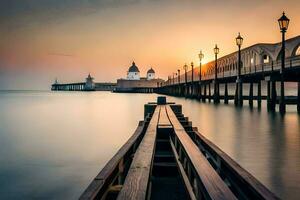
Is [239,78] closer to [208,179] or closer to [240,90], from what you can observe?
[240,90]

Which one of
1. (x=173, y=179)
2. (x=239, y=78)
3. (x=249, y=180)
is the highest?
(x=239, y=78)

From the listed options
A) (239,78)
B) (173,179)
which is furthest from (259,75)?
(173,179)

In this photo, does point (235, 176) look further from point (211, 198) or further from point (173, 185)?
point (211, 198)

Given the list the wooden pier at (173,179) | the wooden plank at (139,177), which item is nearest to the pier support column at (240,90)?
the wooden pier at (173,179)

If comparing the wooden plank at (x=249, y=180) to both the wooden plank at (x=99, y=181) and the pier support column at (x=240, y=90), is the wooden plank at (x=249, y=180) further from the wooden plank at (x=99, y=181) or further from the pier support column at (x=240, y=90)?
the pier support column at (x=240, y=90)

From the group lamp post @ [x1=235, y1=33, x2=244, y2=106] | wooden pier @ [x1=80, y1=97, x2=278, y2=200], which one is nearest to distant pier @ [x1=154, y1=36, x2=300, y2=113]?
lamp post @ [x1=235, y1=33, x2=244, y2=106]

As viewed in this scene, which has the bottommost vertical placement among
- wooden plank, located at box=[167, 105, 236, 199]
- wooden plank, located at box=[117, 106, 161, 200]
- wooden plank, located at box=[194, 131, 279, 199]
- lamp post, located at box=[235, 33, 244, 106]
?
wooden plank, located at box=[194, 131, 279, 199]

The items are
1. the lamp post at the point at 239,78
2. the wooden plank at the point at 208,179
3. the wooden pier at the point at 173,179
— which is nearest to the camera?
the wooden plank at the point at 208,179

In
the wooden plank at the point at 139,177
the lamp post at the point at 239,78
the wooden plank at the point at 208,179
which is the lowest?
the wooden plank at the point at 139,177

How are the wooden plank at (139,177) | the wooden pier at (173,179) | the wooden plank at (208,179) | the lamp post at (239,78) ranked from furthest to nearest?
the lamp post at (239,78), the wooden pier at (173,179), the wooden plank at (139,177), the wooden plank at (208,179)

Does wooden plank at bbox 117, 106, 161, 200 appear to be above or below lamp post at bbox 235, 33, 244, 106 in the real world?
below

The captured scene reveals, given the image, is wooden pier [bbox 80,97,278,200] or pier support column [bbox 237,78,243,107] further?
pier support column [bbox 237,78,243,107]

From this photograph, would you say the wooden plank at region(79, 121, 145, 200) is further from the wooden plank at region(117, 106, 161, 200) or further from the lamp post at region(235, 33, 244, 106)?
the lamp post at region(235, 33, 244, 106)

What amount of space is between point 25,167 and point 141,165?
720 centimetres
